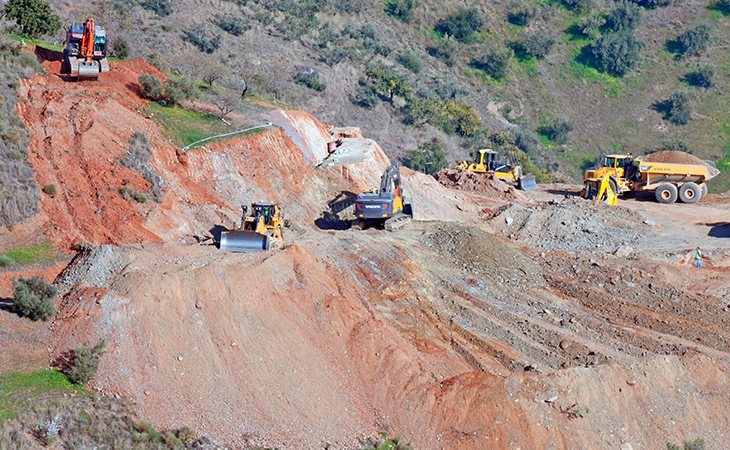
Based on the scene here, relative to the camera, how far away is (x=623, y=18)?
264ft

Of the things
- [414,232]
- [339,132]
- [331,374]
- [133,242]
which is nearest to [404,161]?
[339,132]

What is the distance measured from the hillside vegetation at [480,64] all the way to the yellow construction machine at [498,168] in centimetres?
968

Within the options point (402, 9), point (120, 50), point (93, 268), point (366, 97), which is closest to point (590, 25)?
point (402, 9)

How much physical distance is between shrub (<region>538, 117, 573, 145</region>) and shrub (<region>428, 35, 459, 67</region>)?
26.4 feet

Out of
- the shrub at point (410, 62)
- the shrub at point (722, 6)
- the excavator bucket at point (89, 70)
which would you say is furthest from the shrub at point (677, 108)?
the excavator bucket at point (89, 70)

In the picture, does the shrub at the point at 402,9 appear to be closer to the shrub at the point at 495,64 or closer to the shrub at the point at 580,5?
the shrub at the point at 495,64

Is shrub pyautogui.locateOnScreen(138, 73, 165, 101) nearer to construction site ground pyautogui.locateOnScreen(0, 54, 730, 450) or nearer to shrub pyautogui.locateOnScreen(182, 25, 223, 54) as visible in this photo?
construction site ground pyautogui.locateOnScreen(0, 54, 730, 450)

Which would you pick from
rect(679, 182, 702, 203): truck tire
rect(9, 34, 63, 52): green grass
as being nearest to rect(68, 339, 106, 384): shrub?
rect(9, 34, 63, 52): green grass

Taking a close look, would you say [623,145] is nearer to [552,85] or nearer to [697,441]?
[552,85]

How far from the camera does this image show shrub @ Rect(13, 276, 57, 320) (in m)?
25.4

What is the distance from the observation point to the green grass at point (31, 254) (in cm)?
2811

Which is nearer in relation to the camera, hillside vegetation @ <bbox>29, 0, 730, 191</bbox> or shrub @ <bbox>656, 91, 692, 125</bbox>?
hillside vegetation @ <bbox>29, 0, 730, 191</bbox>

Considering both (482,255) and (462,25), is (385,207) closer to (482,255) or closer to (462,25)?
(482,255)

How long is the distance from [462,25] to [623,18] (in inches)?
486
